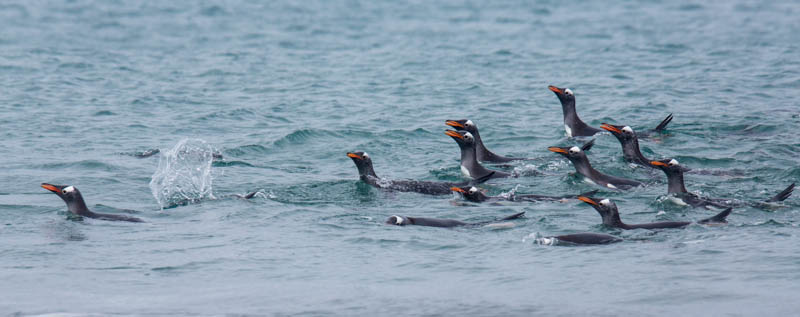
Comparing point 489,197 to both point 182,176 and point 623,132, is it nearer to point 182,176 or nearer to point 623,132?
point 623,132

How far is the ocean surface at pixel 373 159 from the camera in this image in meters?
9.34

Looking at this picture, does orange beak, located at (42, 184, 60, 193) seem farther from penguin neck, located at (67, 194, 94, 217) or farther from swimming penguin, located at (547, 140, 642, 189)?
swimming penguin, located at (547, 140, 642, 189)

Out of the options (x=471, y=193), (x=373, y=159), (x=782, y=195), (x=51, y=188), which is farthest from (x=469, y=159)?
(x=51, y=188)

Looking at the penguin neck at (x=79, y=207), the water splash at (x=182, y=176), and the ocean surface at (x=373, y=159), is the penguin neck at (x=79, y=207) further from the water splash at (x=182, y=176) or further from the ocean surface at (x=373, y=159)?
the water splash at (x=182, y=176)

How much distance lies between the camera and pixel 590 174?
13.9 metres

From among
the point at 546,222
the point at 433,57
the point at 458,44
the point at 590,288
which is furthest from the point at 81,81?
the point at 590,288

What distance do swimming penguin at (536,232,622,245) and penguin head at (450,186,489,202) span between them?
6.70ft

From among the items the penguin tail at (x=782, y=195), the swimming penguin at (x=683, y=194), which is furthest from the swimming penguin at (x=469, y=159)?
the penguin tail at (x=782, y=195)

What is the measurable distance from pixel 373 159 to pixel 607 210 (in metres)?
5.77

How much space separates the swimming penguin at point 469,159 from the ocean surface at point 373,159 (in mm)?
244

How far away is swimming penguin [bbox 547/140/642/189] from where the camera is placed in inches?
532

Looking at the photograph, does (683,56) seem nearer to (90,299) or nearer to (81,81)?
(81,81)

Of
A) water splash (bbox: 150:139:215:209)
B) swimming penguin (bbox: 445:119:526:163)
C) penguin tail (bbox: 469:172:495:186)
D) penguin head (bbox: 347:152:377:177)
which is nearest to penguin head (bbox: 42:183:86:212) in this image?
water splash (bbox: 150:139:215:209)

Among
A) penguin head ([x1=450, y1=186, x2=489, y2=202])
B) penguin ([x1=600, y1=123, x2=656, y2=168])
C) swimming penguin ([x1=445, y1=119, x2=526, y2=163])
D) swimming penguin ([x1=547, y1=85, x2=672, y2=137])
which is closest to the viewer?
penguin head ([x1=450, y1=186, x2=489, y2=202])
